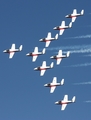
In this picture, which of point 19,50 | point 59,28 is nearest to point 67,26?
point 59,28

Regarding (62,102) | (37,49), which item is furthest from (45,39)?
(62,102)

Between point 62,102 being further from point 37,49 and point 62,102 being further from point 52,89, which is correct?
point 37,49

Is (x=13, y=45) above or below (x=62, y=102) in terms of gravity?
above

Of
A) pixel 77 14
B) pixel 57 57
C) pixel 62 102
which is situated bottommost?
pixel 62 102

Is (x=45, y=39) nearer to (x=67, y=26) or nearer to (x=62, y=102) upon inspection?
(x=67, y=26)

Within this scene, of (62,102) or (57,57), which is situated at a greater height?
(57,57)

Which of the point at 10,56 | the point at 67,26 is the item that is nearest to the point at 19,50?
the point at 10,56

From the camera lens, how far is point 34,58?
6762 inches

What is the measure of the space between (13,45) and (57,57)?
41.8 ft

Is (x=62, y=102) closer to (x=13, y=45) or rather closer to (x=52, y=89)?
(x=52, y=89)

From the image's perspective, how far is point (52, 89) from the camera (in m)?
171

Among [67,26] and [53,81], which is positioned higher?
[67,26]

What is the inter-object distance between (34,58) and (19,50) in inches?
175

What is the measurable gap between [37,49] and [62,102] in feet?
50.8
